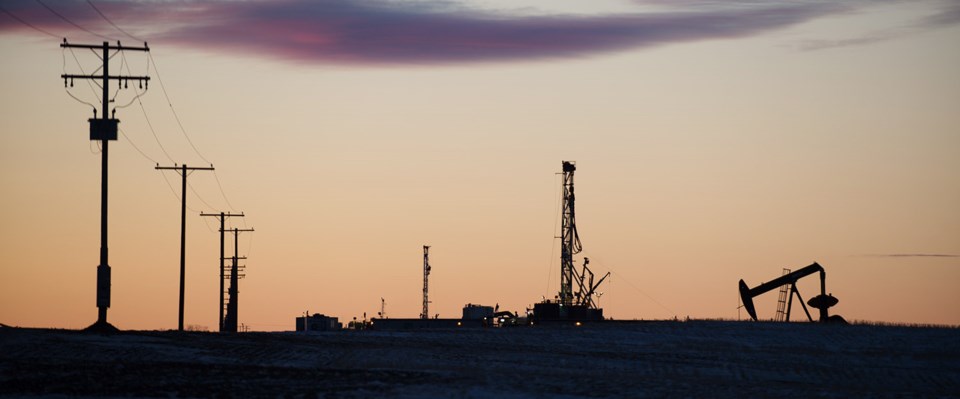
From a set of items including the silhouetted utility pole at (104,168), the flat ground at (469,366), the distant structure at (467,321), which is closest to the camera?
the flat ground at (469,366)

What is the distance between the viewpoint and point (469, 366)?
4166 cm

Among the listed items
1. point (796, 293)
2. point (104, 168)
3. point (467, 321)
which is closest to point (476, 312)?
point (467, 321)

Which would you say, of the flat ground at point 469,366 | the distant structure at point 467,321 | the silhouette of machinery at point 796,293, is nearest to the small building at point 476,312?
the distant structure at point 467,321

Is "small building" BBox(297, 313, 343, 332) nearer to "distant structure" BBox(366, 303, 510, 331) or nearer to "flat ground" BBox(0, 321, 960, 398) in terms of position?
"distant structure" BBox(366, 303, 510, 331)

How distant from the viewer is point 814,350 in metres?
57.8

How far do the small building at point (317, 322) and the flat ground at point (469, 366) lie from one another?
6918cm

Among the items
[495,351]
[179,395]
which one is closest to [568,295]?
[495,351]

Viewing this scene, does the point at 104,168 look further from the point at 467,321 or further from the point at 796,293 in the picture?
the point at 467,321

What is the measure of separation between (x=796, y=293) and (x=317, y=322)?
52.0 meters

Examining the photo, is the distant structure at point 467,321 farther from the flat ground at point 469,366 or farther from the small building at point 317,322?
the flat ground at point 469,366

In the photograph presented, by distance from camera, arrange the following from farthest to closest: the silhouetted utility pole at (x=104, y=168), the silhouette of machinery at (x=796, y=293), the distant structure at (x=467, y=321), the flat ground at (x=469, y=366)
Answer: the distant structure at (x=467, y=321), the silhouette of machinery at (x=796, y=293), the silhouetted utility pole at (x=104, y=168), the flat ground at (x=469, y=366)

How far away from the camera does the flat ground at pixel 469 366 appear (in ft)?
105

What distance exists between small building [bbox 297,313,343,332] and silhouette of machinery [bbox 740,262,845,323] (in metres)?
45.1

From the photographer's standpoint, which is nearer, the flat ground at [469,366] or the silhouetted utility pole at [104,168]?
the flat ground at [469,366]
